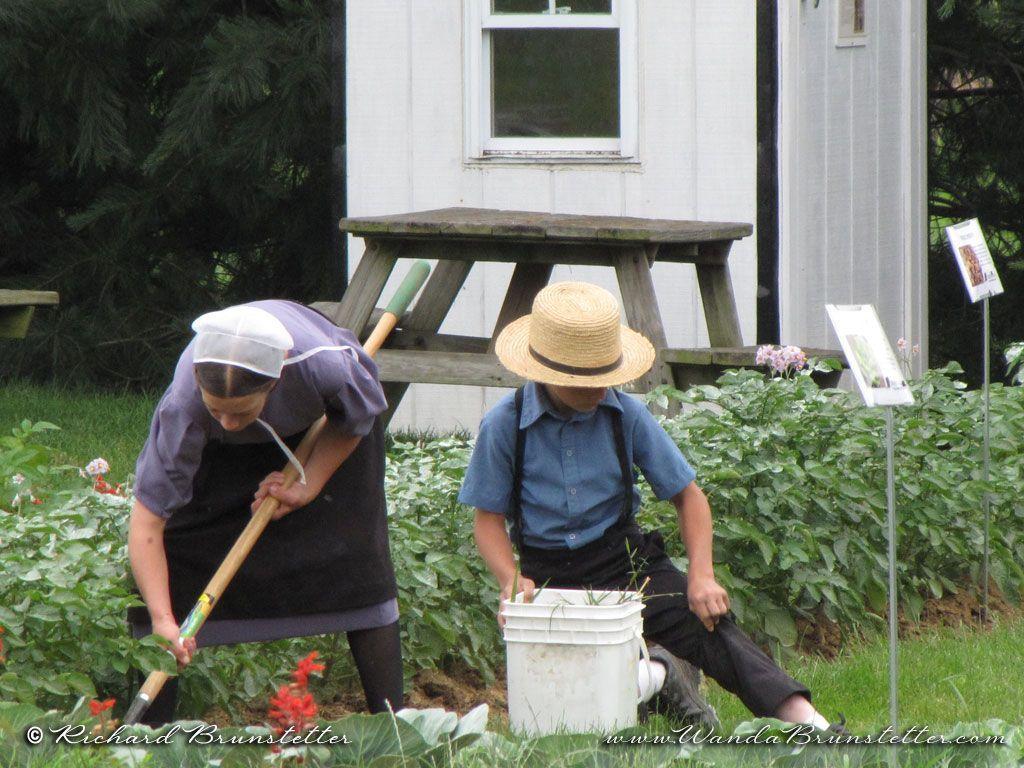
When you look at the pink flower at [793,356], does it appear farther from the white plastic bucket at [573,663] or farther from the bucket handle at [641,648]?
the white plastic bucket at [573,663]

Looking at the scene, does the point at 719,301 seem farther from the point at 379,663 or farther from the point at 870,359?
the point at 870,359

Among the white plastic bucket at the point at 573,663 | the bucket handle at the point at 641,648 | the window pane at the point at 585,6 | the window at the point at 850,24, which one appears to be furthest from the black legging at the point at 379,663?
the window at the point at 850,24

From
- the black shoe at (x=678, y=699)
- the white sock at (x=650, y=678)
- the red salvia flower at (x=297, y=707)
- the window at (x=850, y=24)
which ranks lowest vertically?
the black shoe at (x=678, y=699)

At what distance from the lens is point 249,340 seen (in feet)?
10.5

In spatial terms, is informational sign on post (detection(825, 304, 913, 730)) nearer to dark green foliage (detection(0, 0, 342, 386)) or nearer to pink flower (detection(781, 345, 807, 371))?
pink flower (detection(781, 345, 807, 371))

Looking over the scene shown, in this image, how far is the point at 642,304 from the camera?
619 centimetres

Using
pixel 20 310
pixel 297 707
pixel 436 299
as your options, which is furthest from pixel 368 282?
pixel 297 707

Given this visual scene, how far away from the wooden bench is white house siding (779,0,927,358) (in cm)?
366

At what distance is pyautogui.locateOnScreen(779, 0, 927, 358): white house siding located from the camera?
8.14m

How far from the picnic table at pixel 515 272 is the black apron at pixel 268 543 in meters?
2.50

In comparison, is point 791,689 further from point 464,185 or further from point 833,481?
point 464,185

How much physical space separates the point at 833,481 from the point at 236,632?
2007mm

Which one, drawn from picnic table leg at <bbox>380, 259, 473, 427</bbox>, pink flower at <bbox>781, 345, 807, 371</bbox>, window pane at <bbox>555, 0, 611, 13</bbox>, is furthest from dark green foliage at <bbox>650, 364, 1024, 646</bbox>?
window pane at <bbox>555, 0, 611, 13</bbox>

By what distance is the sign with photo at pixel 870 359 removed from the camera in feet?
10.4
